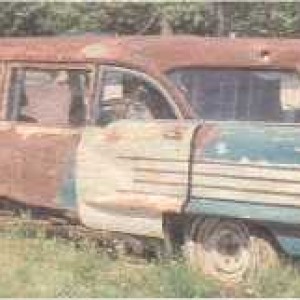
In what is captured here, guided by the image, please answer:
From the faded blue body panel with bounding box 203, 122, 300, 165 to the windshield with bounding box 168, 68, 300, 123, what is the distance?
0.35 metres

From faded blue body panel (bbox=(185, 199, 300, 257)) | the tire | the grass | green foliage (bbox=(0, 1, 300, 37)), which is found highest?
green foliage (bbox=(0, 1, 300, 37))

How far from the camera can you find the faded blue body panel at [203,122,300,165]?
699cm

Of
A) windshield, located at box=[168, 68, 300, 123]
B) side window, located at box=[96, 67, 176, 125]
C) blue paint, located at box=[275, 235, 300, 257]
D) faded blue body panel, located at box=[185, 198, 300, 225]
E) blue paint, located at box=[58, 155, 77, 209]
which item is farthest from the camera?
blue paint, located at box=[58, 155, 77, 209]

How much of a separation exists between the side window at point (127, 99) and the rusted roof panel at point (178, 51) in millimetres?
121

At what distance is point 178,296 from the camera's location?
677 centimetres

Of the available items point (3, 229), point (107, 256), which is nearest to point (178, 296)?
point (107, 256)

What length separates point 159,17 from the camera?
68.9ft

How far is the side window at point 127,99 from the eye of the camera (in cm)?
807

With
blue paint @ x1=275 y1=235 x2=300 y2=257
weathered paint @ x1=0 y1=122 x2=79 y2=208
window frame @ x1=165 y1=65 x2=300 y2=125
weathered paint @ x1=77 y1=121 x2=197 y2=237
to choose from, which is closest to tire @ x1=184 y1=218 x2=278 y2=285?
blue paint @ x1=275 y1=235 x2=300 y2=257

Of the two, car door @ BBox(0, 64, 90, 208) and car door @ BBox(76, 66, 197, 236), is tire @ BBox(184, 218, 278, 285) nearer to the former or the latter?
car door @ BBox(76, 66, 197, 236)

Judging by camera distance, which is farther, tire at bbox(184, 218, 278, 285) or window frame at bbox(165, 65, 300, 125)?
window frame at bbox(165, 65, 300, 125)

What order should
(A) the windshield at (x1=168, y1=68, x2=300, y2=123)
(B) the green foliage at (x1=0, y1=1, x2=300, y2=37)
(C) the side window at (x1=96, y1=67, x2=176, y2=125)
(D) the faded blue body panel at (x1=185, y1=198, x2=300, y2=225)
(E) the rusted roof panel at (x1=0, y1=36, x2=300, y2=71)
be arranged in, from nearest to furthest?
1. (D) the faded blue body panel at (x1=185, y1=198, x2=300, y2=225)
2. (A) the windshield at (x1=168, y1=68, x2=300, y2=123)
3. (E) the rusted roof panel at (x1=0, y1=36, x2=300, y2=71)
4. (C) the side window at (x1=96, y1=67, x2=176, y2=125)
5. (B) the green foliage at (x1=0, y1=1, x2=300, y2=37)

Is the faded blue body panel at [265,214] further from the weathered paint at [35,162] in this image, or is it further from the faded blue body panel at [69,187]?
the weathered paint at [35,162]

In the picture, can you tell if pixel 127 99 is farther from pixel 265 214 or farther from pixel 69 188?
pixel 265 214
